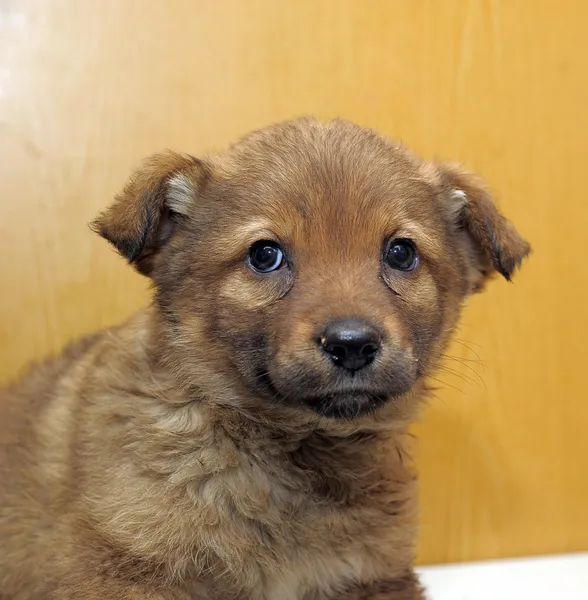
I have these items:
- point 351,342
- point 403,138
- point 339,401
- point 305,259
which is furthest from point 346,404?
point 403,138

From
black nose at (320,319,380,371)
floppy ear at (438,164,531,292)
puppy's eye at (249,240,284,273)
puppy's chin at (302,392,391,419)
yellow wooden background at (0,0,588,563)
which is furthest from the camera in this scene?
yellow wooden background at (0,0,588,563)

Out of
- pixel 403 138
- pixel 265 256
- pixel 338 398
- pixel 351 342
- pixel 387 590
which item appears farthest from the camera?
pixel 403 138

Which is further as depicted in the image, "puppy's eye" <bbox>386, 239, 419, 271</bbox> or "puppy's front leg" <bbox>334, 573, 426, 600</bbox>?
"puppy's front leg" <bbox>334, 573, 426, 600</bbox>

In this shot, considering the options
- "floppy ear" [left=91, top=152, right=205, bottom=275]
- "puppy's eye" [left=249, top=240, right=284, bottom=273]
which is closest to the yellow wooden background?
"floppy ear" [left=91, top=152, right=205, bottom=275]

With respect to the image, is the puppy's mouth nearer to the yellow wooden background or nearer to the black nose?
the black nose

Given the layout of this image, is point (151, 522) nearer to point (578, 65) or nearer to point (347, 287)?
point (347, 287)

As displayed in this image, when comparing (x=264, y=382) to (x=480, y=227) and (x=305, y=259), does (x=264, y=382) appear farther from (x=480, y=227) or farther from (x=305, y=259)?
(x=480, y=227)

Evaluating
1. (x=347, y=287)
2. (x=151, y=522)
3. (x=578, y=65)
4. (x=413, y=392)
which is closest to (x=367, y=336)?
(x=347, y=287)
